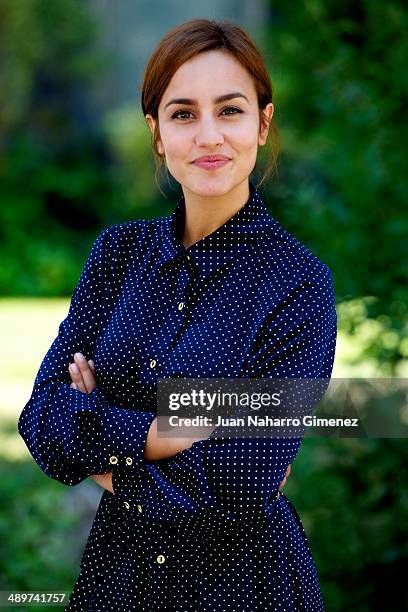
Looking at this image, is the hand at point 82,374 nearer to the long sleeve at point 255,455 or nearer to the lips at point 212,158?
the long sleeve at point 255,455

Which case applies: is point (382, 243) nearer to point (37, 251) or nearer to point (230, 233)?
point (230, 233)

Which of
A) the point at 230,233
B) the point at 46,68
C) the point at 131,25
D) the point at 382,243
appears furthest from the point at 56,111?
the point at 230,233

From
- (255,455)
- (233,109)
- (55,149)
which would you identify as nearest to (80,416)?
(255,455)

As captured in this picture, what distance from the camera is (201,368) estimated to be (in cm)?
204

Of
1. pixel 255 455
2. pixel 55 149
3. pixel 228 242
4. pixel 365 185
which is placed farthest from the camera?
pixel 55 149

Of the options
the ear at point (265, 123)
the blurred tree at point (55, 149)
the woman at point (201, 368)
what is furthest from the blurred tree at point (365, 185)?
the blurred tree at point (55, 149)

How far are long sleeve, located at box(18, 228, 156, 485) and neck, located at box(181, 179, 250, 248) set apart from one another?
0.21 metres

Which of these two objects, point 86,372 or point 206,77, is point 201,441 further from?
point 206,77

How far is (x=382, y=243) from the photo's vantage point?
3.81m

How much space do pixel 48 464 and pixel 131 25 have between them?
461 inches

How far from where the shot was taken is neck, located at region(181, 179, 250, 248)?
216 centimetres

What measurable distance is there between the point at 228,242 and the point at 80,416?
1.58ft

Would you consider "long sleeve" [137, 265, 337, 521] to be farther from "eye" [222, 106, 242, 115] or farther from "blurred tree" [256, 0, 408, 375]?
"blurred tree" [256, 0, 408, 375]

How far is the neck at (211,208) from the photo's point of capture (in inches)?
85.0
